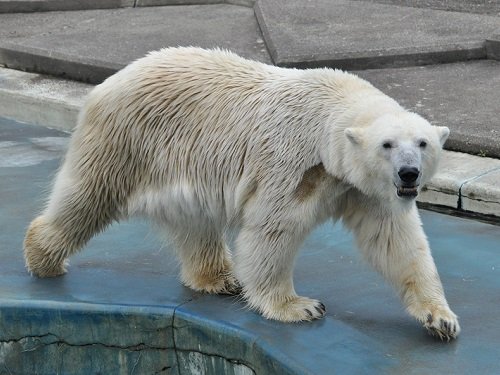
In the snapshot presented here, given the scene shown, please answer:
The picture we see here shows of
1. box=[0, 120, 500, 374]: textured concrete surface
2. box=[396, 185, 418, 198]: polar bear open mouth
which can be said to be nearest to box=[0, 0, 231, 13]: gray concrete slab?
box=[0, 120, 500, 374]: textured concrete surface

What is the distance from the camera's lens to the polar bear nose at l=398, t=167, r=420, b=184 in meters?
3.32

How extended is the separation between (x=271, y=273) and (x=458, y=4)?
17.2ft

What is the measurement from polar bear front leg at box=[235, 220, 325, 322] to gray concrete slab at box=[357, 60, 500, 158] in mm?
2032

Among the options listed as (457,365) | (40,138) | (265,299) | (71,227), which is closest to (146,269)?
(71,227)

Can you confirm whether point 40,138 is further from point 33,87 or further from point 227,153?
point 227,153

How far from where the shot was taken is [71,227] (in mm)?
4125

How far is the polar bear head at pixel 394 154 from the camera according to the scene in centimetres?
335

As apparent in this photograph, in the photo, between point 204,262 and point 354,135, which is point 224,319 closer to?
point 204,262

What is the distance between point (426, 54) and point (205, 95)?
11.1ft

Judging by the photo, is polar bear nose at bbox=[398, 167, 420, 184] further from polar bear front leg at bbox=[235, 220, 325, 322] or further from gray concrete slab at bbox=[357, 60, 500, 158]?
gray concrete slab at bbox=[357, 60, 500, 158]

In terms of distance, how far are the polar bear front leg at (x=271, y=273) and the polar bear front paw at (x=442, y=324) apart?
0.40m

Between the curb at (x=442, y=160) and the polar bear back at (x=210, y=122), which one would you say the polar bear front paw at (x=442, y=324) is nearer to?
the polar bear back at (x=210, y=122)

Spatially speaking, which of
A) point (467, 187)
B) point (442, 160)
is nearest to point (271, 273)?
point (467, 187)

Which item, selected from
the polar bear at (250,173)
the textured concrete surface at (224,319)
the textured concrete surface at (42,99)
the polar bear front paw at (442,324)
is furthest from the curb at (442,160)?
the polar bear front paw at (442,324)
